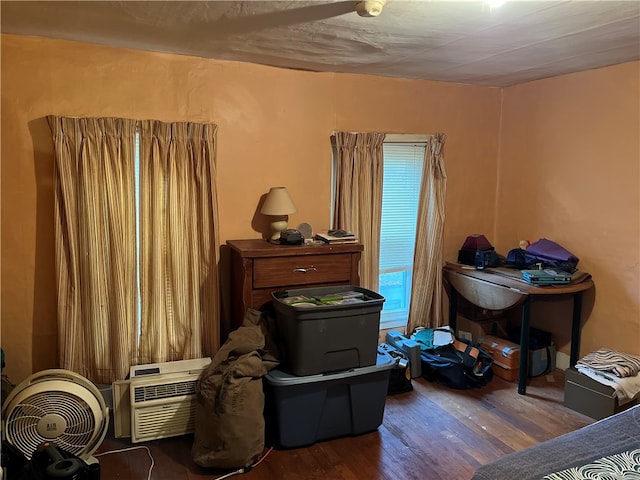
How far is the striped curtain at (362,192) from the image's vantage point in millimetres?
3484

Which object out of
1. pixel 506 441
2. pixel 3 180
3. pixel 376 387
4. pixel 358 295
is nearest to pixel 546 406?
pixel 506 441

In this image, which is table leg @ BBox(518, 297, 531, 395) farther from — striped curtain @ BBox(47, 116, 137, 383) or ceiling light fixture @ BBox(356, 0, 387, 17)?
striped curtain @ BBox(47, 116, 137, 383)

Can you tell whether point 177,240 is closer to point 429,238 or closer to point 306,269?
point 306,269

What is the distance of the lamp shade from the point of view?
10.2 ft

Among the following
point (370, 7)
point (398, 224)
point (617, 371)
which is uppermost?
point (370, 7)

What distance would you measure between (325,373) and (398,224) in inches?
62.7

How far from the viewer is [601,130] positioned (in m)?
3.32

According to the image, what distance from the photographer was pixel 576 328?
3.42m

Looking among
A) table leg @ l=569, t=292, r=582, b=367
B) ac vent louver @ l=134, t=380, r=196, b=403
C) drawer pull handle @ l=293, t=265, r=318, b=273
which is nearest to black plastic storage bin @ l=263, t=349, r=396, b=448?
ac vent louver @ l=134, t=380, r=196, b=403

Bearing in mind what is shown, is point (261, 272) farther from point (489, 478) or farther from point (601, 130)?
point (601, 130)

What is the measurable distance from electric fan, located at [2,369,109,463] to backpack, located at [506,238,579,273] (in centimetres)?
298

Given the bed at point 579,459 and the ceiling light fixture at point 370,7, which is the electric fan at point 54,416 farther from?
the ceiling light fixture at point 370,7

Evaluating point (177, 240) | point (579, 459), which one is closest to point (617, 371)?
point (579, 459)

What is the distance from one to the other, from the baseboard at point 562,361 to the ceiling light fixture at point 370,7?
2.93 m
